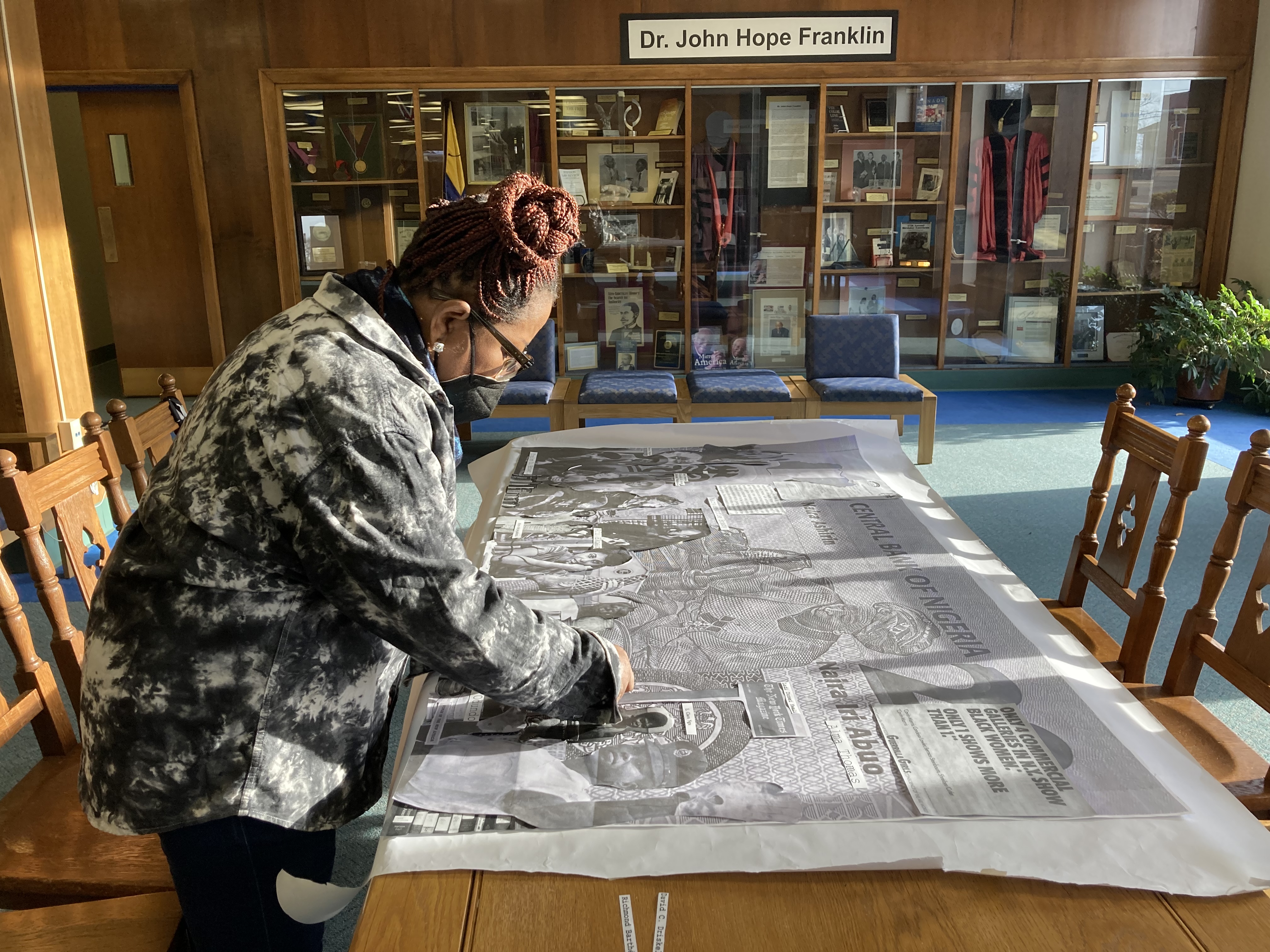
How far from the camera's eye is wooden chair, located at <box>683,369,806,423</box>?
528 centimetres

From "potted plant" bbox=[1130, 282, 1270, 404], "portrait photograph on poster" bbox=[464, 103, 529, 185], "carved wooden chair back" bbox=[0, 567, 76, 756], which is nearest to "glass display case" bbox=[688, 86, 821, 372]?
"portrait photograph on poster" bbox=[464, 103, 529, 185]

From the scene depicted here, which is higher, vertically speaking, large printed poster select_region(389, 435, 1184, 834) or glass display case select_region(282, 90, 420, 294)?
glass display case select_region(282, 90, 420, 294)

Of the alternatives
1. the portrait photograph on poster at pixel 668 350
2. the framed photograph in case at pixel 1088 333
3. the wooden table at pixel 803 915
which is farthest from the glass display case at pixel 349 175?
the wooden table at pixel 803 915

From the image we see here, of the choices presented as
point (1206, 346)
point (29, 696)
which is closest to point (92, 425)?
point (29, 696)

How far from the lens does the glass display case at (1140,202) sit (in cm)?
662

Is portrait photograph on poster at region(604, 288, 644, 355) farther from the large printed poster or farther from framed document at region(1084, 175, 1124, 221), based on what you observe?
the large printed poster

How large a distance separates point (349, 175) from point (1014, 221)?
459 cm

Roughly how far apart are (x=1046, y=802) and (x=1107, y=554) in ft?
3.81

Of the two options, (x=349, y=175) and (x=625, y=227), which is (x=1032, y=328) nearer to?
(x=625, y=227)

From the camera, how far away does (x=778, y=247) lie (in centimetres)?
682

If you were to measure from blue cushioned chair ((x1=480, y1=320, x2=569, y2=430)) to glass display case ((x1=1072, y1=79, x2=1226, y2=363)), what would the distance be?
3.85 m

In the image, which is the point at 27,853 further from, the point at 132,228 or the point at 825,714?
the point at 132,228

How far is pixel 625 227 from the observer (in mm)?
6738

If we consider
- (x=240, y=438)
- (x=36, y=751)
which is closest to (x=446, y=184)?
(x=36, y=751)
